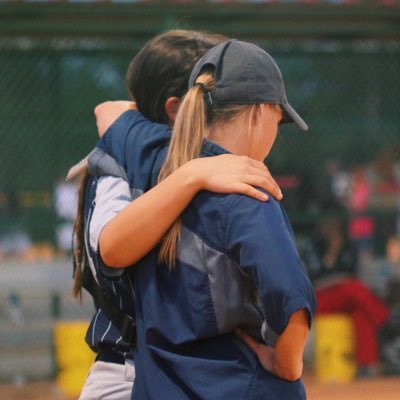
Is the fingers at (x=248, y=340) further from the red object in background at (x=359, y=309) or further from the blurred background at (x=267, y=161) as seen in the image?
the red object in background at (x=359, y=309)

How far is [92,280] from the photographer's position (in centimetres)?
234

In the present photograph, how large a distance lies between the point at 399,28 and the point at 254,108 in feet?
20.0

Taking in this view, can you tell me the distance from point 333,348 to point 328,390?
425mm

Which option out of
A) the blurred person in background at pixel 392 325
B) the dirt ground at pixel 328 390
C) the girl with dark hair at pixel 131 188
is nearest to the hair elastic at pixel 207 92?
the girl with dark hair at pixel 131 188

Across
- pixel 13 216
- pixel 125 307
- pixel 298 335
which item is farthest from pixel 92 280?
pixel 13 216

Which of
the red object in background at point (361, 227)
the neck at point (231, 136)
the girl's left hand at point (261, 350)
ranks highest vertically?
the neck at point (231, 136)

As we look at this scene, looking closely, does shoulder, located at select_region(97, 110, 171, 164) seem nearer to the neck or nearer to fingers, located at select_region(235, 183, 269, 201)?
the neck

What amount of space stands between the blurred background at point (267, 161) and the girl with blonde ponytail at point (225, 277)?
5.21 metres

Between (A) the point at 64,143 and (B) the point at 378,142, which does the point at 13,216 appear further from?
(B) the point at 378,142

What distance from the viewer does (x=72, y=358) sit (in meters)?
6.97

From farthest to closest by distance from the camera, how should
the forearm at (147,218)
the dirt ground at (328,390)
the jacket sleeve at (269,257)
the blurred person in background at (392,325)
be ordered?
the blurred person in background at (392,325)
the dirt ground at (328,390)
the forearm at (147,218)
the jacket sleeve at (269,257)

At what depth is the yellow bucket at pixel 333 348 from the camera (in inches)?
291

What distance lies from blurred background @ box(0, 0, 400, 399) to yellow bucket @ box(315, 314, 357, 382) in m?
0.02

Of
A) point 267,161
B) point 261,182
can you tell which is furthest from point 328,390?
point 261,182
